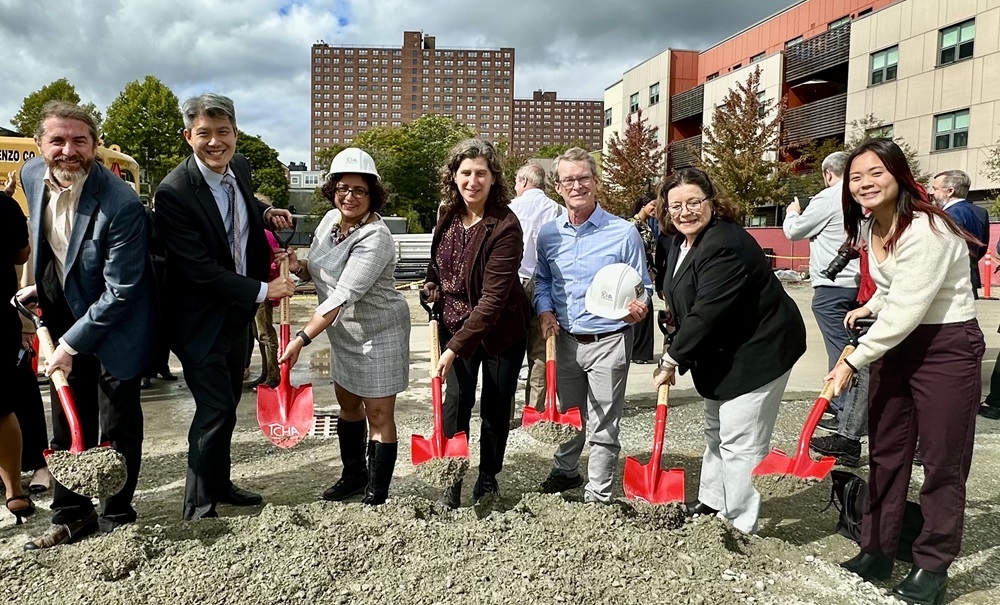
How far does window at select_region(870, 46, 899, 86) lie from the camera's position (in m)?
21.9

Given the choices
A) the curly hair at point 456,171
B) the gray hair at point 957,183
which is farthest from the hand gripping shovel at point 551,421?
the gray hair at point 957,183

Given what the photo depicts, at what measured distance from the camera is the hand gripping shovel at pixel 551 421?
302 centimetres

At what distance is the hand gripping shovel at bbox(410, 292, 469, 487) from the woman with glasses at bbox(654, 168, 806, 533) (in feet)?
3.05

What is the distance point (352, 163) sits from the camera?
2.98 m

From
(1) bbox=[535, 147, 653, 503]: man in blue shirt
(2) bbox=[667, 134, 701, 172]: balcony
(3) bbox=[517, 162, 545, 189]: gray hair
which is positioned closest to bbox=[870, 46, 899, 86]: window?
(2) bbox=[667, 134, 701, 172]: balcony

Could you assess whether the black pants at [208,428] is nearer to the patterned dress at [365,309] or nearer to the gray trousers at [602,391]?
the patterned dress at [365,309]

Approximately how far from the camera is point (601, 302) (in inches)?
126

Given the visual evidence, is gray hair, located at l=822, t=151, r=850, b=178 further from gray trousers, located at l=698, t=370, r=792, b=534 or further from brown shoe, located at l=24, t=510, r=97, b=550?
brown shoe, located at l=24, t=510, r=97, b=550

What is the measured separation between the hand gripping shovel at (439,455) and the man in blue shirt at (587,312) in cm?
71

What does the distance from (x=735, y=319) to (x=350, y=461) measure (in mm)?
2089

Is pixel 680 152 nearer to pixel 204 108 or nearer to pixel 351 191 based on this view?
pixel 351 191

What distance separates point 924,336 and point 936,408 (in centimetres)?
26

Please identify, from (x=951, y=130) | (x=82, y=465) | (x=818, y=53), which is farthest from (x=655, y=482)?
(x=818, y=53)

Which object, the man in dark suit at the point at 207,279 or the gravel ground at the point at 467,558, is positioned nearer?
the gravel ground at the point at 467,558
